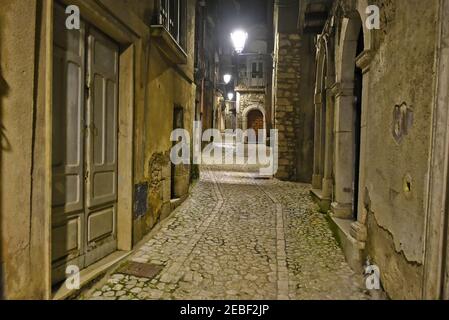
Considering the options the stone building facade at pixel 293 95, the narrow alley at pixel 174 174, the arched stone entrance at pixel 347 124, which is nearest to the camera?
the narrow alley at pixel 174 174

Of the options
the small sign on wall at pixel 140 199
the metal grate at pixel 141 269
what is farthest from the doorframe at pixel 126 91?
the metal grate at pixel 141 269

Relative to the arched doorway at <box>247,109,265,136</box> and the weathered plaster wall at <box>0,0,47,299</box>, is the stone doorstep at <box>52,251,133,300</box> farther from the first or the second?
the arched doorway at <box>247,109,265,136</box>

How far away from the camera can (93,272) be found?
3213mm

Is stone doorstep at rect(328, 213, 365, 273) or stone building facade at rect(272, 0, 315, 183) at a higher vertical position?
stone building facade at rect(272, 0, 315, 183)

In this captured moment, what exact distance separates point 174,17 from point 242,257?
4.88m

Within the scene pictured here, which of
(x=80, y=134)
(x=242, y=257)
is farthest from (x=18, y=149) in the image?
(x=242, y=257)

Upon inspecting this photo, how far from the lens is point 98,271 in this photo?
3.24 meters

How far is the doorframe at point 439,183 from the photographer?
204cm

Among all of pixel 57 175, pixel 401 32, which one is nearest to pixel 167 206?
pixel 57 175

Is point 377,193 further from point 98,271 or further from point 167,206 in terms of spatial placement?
point 167,206

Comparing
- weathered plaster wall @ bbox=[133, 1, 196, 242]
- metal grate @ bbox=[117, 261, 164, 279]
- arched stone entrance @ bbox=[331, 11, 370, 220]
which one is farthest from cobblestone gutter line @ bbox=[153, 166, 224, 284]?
arched stone entrance @ bbox=[331, 11, 370, 220]

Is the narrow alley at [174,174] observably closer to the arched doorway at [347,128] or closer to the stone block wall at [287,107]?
the arched doorway at [347,128]

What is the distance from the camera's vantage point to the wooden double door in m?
2.95

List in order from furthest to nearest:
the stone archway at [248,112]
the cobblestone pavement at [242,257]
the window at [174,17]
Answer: the stone archway at [248,112] < the window at [174,17] < the cobblestone pavement at [242,257]
